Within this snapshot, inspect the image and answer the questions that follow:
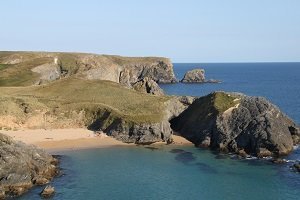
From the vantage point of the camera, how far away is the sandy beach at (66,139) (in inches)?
2867

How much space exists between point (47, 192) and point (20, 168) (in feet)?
19.8

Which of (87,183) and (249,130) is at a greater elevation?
(249,130)

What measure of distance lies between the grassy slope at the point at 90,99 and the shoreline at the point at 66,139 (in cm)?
504

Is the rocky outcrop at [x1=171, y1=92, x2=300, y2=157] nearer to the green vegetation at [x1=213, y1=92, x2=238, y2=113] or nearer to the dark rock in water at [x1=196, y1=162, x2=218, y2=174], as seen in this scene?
the green vegetation at [x1=213, y1=92, x2=238, y2=113]

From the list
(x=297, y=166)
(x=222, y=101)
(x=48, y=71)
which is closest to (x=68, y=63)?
(x=48, y=71)

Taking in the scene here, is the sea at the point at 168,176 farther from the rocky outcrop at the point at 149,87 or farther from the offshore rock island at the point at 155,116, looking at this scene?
the rocky outcrop at the point at 149,87

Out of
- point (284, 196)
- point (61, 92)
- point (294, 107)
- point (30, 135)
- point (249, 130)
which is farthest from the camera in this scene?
point (294, 107)

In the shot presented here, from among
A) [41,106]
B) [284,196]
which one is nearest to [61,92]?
[41,106]

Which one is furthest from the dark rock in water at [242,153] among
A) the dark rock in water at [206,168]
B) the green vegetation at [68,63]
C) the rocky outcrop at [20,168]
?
the green vegetation at [68,63]

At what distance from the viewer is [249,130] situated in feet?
233

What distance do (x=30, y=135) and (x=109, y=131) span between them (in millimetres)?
13693

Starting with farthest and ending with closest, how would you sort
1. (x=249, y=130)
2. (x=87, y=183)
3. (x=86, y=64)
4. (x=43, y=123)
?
(x=86, y=64), (x=43, y=123), (x=249, y=130), (x=87, y=183)

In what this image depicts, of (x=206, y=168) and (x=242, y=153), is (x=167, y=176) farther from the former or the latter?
(x=242, y=153)

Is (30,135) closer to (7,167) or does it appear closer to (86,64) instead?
(7,167)
